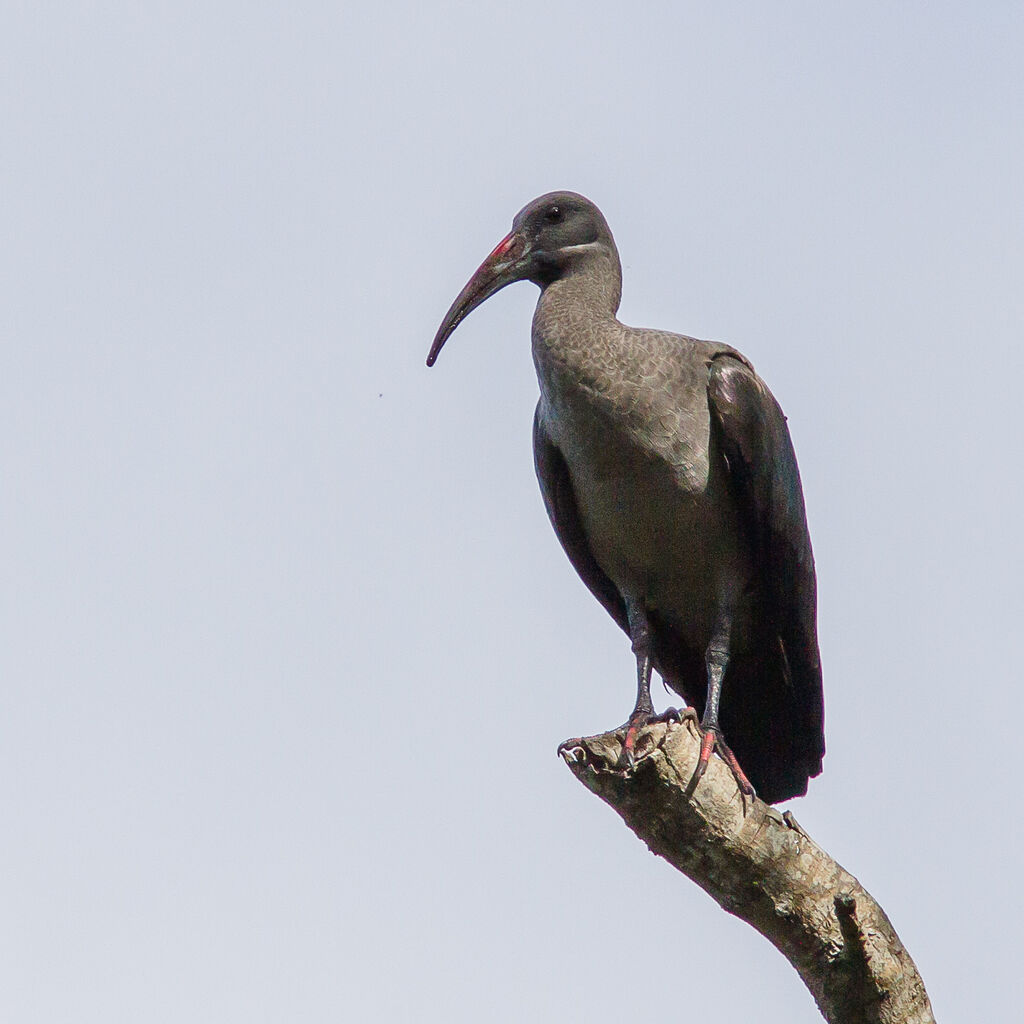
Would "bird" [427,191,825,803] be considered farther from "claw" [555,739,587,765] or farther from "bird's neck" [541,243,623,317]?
"claw" [555,739,587,765]

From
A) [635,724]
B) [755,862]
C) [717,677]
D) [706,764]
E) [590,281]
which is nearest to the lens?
[755,862]

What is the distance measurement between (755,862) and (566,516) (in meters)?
2.48

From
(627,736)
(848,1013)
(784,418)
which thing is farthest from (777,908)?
(784,418)

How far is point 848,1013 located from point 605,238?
403cm

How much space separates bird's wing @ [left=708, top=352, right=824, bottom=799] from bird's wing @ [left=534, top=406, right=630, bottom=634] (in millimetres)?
756

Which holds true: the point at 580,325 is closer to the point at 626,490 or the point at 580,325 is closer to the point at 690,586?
the point at 626,490

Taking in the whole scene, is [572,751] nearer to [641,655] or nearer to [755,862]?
[755,862]

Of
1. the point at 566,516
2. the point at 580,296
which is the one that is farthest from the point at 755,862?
the point at 580,296

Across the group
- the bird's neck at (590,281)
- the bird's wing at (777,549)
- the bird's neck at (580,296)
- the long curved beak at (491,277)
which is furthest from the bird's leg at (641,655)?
the long curved beak at (491,277)

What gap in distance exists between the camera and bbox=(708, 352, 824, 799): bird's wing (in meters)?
6.70

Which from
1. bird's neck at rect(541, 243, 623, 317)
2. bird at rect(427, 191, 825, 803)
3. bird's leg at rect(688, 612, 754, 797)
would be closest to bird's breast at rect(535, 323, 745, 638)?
bird at rect(427, 191, 825, 803)

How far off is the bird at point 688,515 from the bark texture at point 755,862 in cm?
105

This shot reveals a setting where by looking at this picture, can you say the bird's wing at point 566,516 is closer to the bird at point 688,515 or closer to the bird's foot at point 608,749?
the bird at point 688,515

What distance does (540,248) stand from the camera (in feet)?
25.2
